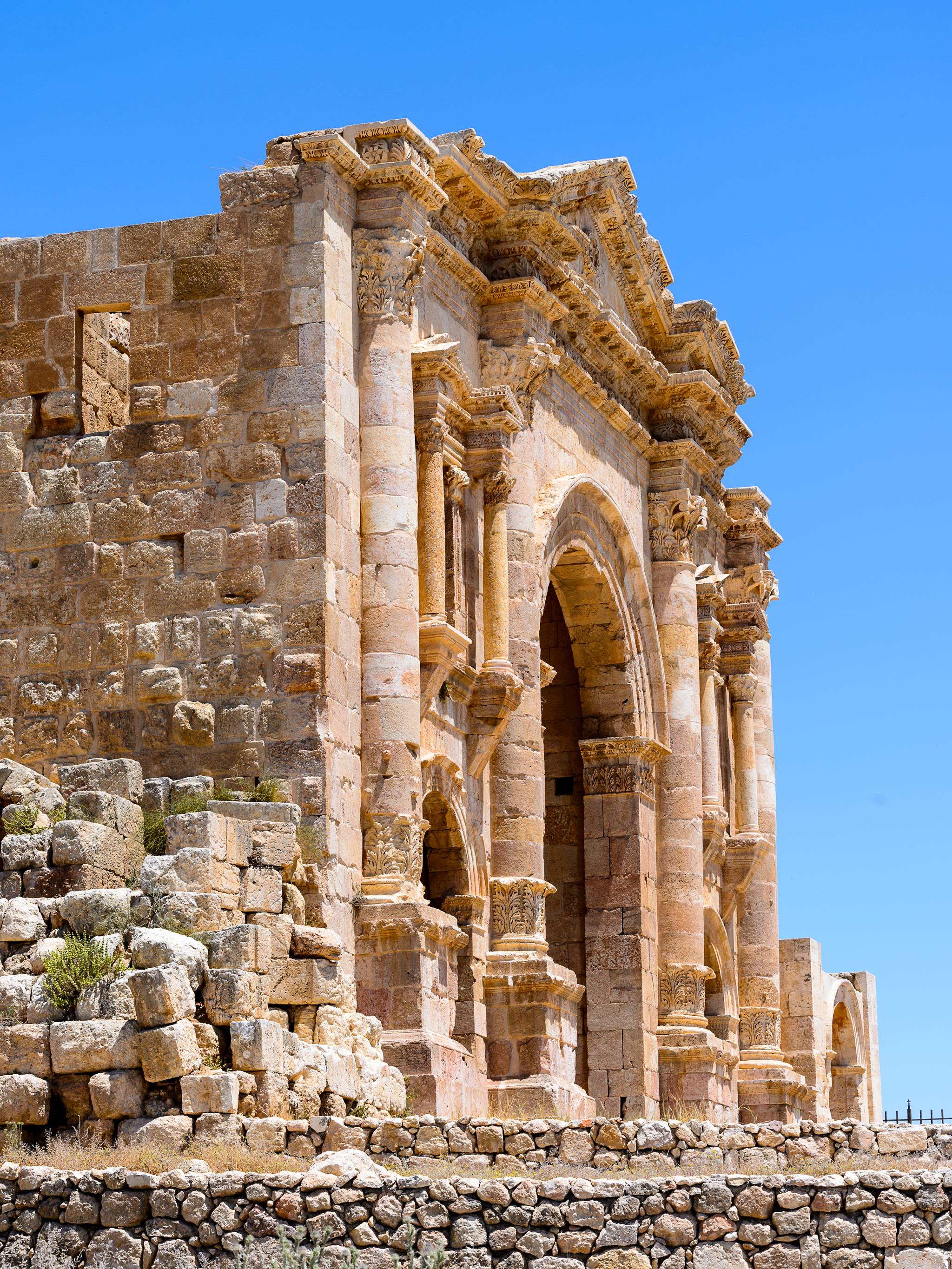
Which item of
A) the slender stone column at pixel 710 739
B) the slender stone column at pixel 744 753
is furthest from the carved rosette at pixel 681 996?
the slender stone column at pixel 744 753

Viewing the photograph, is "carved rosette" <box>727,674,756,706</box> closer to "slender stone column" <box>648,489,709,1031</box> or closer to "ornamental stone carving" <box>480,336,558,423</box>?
"slender stone column" <box>648,489,709,1031</box>

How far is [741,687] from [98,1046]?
19073mm

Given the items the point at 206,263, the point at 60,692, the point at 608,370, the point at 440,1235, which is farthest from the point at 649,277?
the point at 440,1235

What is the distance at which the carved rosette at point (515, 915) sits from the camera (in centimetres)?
2227

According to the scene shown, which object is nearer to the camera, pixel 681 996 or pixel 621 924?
pixel 621 924

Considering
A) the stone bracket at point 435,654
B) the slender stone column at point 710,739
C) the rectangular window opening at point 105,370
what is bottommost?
the stone bracket at point 435,654

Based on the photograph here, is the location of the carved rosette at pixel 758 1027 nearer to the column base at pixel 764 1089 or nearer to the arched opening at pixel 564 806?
the column base at pixel 764 1089

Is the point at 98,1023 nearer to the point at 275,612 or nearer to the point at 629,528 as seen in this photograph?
the point at 275,612

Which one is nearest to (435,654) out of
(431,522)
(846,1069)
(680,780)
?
(431,522)

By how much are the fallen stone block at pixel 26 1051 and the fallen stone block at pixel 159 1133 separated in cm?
74

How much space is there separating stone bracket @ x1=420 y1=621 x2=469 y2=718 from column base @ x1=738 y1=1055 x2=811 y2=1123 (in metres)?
11.5

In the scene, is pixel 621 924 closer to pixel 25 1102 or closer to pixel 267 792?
pixel 267 792

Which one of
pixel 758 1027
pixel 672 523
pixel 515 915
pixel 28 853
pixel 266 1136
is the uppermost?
pixel 672 523

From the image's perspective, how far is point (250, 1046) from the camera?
1448cm
